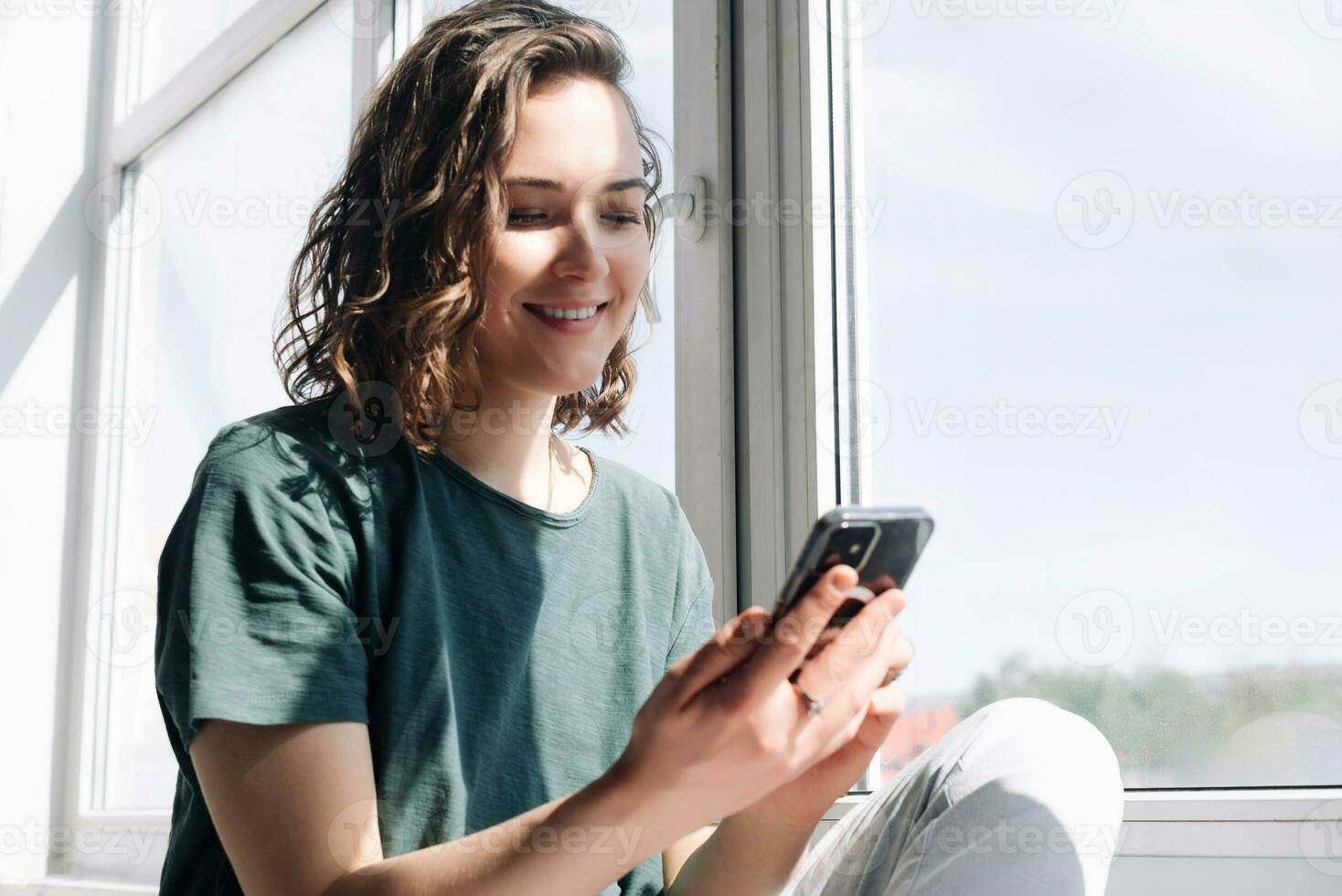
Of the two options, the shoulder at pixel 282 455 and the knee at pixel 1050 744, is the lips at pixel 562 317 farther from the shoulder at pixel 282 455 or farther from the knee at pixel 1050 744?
the knee at pixel 1050 744

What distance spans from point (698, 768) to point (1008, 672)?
1.93 ft

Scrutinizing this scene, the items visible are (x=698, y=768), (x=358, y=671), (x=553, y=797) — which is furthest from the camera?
(x=553, y=797)

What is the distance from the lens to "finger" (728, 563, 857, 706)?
1.89 ft

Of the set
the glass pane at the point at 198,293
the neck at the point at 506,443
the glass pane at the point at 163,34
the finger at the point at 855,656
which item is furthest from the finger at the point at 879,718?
the glass pane at the point at 163,34

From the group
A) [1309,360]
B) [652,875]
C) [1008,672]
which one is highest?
[1309,360]

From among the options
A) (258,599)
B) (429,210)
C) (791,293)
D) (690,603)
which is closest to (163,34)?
(791,293)

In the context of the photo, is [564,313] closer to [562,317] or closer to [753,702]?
[562,317]

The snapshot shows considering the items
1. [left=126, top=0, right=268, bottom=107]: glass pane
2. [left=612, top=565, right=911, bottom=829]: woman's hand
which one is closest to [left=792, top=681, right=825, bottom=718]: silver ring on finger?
[left=612, top=565, right=911, bottom=829]: woman's hand

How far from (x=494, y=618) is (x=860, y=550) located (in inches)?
15.5

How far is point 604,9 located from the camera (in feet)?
4.93

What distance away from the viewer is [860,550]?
58 centimetres

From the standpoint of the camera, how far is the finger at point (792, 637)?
22.7 inches

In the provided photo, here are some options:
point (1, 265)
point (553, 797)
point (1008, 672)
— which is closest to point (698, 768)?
point (553, 797)

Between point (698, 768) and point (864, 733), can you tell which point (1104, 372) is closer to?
point (864, 733)
